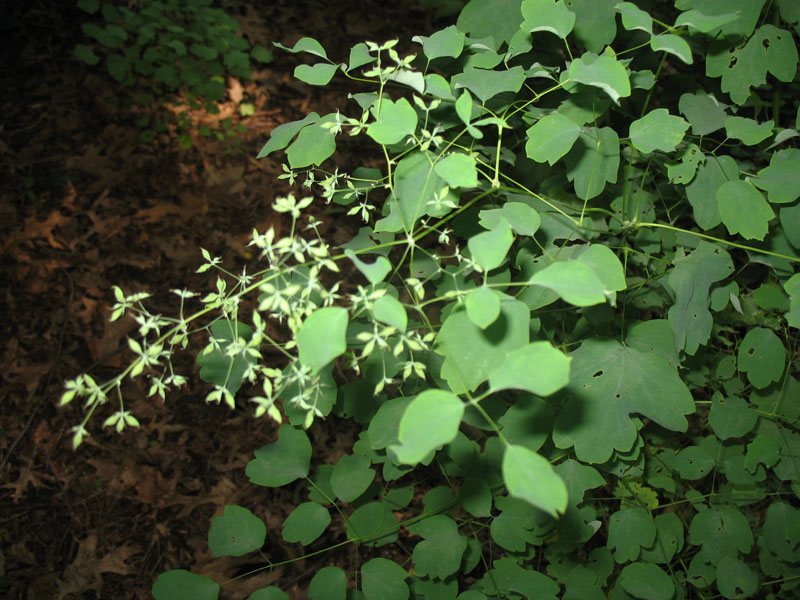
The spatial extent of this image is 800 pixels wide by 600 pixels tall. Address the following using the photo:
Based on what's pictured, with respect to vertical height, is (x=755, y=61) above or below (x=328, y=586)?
above

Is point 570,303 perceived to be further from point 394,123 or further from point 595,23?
point 595,23

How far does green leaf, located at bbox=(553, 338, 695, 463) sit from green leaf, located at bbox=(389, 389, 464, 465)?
0.72 m

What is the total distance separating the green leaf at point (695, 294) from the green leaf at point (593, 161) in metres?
0.33

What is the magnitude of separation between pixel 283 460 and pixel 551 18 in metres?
1.43

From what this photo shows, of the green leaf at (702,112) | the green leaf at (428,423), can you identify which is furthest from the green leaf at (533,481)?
the green leaf at (702,112)

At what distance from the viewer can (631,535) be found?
1682 mm

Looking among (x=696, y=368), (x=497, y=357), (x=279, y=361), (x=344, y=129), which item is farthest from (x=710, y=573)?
(x=344, y=129)

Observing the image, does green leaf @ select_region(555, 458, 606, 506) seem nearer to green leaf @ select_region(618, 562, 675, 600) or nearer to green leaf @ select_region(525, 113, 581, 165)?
green leaf @ select_region(618, 562, 675, 600)

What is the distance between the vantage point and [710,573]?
69.1 inches

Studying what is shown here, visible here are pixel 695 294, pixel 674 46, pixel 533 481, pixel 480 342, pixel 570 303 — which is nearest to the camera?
pixel 533 481

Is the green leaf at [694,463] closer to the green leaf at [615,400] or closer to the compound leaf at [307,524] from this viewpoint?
the green leaf at [615,400]

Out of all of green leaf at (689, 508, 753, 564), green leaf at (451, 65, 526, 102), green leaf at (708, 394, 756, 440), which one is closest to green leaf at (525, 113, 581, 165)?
green leaf at (451, 65, 526, 102)

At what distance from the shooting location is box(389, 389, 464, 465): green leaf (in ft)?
2.28

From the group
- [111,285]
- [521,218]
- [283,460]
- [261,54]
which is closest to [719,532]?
[521,218]
